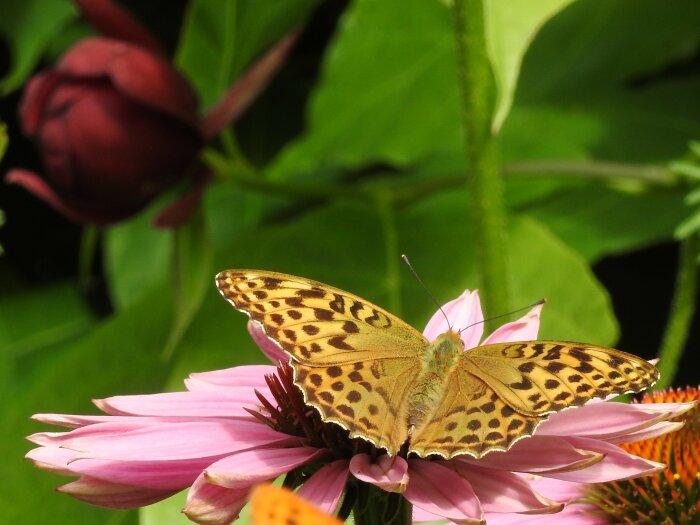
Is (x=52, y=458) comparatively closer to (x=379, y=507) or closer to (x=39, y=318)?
(x=379, y=507)

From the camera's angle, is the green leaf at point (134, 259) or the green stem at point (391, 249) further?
the green leaf at point (134, 259)

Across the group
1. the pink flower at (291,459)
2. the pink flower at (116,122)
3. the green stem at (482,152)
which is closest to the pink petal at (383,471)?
the pink flower at (291,459)

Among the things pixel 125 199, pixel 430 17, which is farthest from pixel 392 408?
pixel 430 17

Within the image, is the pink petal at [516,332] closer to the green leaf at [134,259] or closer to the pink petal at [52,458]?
the pink petal at [52,458]

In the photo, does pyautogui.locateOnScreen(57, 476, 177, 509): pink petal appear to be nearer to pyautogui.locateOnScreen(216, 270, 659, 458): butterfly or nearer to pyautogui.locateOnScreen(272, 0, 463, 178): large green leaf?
pyautogui.locateOnScreen(216, 270, 659, 458): butterfly

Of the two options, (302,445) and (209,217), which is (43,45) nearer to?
(209,217)

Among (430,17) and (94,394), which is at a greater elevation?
(430,17)

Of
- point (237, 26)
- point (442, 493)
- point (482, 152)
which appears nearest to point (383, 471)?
point (442, 493)
